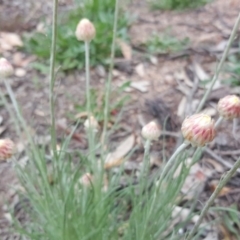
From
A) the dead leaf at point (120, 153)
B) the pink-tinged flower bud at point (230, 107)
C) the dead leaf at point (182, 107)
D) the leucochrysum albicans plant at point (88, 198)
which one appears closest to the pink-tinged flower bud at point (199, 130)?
the pink-tinged flower bud at point (230, 107)

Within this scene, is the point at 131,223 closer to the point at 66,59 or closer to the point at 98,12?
the point at 66,59

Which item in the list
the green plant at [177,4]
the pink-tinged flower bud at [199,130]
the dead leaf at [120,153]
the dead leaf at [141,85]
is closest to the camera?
the pink-tinged flower bud at [199,130]

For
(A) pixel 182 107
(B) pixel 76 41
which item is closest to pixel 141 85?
(A) pixel 182 107

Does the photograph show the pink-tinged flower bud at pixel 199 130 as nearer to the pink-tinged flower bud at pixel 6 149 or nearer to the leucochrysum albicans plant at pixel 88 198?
the leucochrysum albicans plant at pixel 88 198

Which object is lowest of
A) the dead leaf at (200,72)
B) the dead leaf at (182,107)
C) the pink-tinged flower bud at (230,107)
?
the dead leaf at (182,107)

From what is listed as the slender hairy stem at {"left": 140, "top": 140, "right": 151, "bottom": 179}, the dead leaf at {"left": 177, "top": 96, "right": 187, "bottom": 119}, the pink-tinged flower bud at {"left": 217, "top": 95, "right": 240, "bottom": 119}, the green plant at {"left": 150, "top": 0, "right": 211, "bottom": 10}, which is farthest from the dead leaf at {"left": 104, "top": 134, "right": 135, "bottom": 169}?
the green plant at {"left": 150, "top": 0, "right": 211, "bottom": 10}

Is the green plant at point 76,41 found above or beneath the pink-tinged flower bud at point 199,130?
beneath

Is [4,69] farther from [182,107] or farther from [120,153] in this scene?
[182,107]
